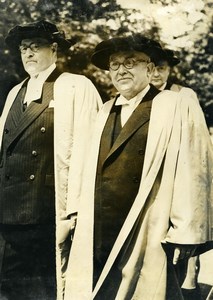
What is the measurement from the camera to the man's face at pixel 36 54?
5031 mm

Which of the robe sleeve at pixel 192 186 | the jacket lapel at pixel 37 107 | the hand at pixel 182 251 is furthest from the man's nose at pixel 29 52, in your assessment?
the hand at pixel 182 251

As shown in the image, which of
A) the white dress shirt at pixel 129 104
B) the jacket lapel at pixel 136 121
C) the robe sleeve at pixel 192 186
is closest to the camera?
the robe sleeve at pixel 192 186

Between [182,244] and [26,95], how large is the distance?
73.0 inches

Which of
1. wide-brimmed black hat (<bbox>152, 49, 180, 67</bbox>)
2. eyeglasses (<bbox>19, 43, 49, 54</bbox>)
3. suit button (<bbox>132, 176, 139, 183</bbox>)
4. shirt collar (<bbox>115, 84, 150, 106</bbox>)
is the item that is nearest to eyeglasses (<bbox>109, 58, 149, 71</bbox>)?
wide-brimmed black hat (<bbox>152, 49, 180, 67</bbox>)

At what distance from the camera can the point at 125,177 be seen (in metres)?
4.70

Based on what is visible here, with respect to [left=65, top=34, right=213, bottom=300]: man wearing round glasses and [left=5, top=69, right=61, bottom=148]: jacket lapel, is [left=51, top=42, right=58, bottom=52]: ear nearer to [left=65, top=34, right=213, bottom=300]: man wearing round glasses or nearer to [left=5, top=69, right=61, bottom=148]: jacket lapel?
[left=5, top=69, right=61, bottom=148]: jacket lapel

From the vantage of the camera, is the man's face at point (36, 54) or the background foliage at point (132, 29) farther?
the man's face at point (36, 54)

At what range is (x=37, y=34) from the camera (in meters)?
5.03

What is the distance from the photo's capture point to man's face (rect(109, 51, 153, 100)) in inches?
191

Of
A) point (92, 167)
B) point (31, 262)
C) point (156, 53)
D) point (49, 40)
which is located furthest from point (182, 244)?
point (49, 40)

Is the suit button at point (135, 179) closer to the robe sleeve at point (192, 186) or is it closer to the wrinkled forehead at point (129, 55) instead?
the robe sleeve at point (192, 186)

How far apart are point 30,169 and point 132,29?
148 cm

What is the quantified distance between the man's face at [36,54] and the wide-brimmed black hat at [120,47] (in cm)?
40

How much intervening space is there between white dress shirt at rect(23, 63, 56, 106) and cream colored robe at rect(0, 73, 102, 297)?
175mm
